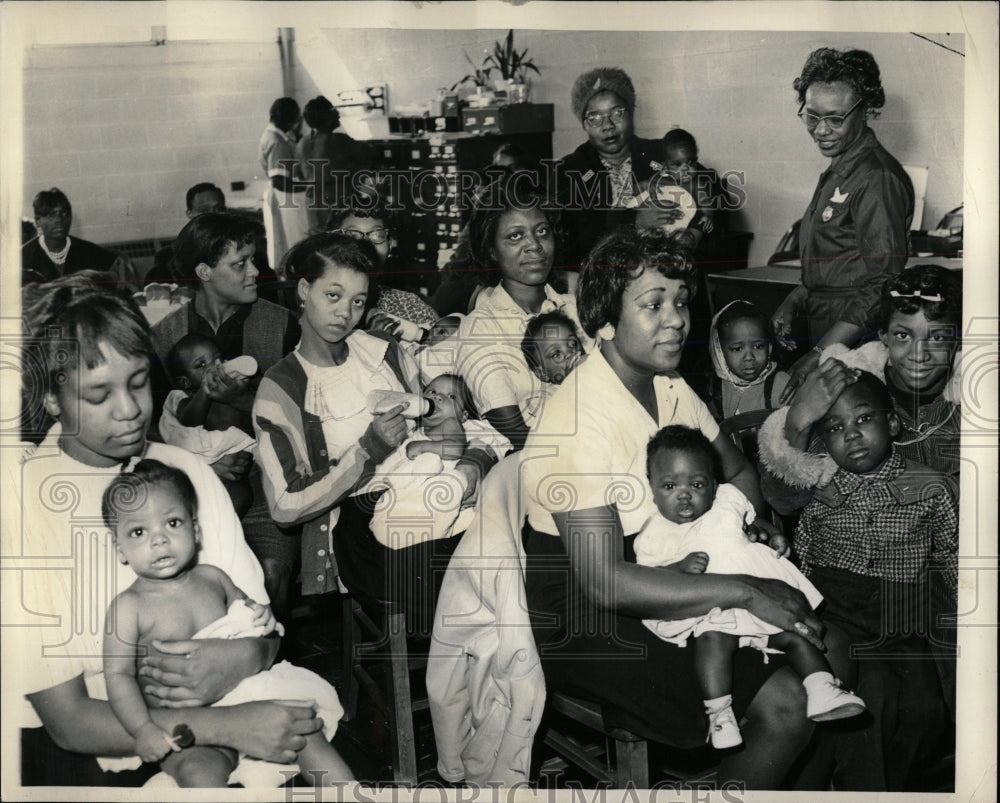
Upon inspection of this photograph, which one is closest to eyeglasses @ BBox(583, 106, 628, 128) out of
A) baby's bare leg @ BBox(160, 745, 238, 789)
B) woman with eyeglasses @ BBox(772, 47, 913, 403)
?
woman with eyeglasses @ BBox(772, 47, 913, 403)

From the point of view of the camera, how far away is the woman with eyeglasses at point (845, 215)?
9.51ft

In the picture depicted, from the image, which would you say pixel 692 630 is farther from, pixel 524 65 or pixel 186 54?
pixel 186 54

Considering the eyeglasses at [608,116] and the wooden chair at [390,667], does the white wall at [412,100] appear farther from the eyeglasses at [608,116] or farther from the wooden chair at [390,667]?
the wooden chair at [390,667]

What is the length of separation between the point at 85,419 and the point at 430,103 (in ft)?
4.12

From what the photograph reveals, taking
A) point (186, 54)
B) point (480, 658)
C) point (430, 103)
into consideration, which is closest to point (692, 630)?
point (480, 658)

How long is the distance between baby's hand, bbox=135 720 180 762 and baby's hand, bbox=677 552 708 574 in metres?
1.42

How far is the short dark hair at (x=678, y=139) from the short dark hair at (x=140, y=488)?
1583mm

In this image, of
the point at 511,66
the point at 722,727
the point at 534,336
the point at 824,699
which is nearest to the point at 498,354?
the point at 534,336

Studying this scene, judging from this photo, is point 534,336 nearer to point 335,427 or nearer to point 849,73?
point 335,427

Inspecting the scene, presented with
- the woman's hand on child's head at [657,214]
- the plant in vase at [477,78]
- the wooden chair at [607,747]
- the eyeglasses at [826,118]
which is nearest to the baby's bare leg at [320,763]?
the wooden chair at [607,747]

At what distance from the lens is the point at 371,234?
9.38ft

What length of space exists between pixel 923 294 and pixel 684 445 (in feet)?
2.62

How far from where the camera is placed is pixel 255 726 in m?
2.80

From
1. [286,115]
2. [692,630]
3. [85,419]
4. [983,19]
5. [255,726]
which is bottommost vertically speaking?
[255,726]
